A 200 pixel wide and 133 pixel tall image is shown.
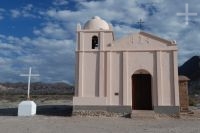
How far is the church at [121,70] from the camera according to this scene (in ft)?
73.2

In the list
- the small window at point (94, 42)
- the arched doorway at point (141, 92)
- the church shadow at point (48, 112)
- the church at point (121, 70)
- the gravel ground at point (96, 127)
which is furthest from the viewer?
the church shadow at point (48, 112)

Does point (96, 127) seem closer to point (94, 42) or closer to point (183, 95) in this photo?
point (94, 42)

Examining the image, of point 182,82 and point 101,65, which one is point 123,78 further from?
point 182,82

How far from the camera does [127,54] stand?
75.4 ft

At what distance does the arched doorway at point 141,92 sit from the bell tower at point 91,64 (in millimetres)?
3059

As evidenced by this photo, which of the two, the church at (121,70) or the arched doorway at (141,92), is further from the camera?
the arched doorway at (141,92)

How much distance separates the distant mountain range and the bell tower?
4920 centimetres

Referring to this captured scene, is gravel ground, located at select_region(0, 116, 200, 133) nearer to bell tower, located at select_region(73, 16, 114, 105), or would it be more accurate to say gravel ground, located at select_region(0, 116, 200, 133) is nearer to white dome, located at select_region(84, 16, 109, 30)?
bell tower, located at select_region(73, 16, 114, 105)

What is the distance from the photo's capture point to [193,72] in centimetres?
7644

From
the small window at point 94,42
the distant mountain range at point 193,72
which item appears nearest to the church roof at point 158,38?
the small window at point 94,42

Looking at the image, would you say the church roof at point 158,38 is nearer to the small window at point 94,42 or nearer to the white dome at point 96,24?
the white dome at point 96,24

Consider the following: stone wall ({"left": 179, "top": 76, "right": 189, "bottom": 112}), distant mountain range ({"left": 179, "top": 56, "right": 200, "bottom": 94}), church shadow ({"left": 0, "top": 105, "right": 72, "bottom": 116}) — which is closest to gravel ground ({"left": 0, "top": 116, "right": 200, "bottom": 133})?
stone wall ({"left": 179, "top": 76, "right": 189, "bottom": 112})

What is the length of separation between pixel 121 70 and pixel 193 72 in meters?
57.4

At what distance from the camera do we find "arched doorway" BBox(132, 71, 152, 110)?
2431cm
